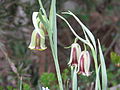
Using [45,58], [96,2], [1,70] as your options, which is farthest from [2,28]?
[96,2]

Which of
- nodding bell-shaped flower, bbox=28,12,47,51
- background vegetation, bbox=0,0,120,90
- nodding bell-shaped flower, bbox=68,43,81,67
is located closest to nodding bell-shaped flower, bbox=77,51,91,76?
nodding bell-shaped flower, bbox=68,43,81,67

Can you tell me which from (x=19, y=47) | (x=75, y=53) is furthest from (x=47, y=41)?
(x=75, y=53)

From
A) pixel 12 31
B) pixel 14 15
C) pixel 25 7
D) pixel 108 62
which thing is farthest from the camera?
pixel 108 62

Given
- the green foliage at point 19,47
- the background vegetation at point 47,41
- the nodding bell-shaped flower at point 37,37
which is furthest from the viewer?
the green foliage at point 19,47

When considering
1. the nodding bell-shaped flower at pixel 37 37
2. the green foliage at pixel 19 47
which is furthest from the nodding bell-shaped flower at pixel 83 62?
the green foliage at pixel 19 47

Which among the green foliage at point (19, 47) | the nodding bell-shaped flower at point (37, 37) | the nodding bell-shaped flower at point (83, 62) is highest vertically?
the nodding bell-shaped flower at point (37, 37)

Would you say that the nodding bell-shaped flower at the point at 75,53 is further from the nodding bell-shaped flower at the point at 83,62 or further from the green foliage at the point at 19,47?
the green foliage at the point at 19,47

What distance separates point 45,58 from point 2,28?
2.71 feet

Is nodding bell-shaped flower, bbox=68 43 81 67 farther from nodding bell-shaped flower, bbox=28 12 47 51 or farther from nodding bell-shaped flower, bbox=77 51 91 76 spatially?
nodding bell-shaped flower, bbox=28 12 47 51

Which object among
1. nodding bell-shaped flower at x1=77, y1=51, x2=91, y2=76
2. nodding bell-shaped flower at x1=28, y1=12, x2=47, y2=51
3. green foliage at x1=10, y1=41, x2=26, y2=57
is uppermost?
nodding bell-shaped flower at x1=28, y1=12, x2=47, y2=51

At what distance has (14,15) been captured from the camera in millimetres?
2844

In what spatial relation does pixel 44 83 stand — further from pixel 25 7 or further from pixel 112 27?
pixel 112 27

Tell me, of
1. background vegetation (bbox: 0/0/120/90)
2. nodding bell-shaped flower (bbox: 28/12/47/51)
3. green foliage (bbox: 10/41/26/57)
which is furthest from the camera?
green foliage (bbox: 10/41/26/57)

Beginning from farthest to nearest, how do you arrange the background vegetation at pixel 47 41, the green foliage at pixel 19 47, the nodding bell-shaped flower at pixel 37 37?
the green foliage at pixel 19 47 < the background vegetation at pixel 47 41 < the nodding bell-shaped flower at pixel 37 37
